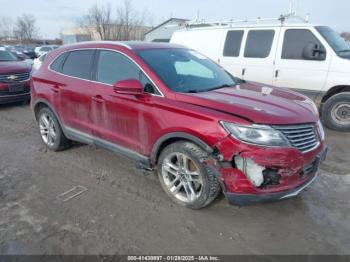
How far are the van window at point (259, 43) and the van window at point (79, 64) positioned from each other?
4.28m

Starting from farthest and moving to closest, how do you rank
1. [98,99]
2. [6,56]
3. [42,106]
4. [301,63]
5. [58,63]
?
[6,56]
[301,63]
[42,106]
[58,63]
[98,99]

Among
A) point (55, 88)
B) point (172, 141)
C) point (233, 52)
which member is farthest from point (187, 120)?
point (233, 52)

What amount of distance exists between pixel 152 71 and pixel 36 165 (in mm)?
2422

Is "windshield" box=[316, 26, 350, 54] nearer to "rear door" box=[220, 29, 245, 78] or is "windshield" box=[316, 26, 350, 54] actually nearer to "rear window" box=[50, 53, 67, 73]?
"rear door" box=[220, 29, 245, 78]

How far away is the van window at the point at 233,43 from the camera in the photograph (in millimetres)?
7508

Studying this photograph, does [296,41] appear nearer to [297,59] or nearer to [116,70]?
[297,59]

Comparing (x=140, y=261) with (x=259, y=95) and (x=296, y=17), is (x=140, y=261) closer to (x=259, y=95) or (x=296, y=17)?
(x=259, y=95)

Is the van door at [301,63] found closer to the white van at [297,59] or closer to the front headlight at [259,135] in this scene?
the white van at [297,59]

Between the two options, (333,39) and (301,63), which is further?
(301,63)

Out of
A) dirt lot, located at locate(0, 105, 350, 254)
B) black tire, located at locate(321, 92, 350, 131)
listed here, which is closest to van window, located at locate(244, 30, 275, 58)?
black tire, located at locate(321, 92, 350, 131)

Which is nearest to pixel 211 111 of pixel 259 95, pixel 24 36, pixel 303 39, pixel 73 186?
pixel 259 95

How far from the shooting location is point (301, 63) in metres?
6.52

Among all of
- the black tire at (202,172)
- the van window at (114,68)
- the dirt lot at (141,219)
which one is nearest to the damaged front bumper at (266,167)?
the black tire at (202,172)

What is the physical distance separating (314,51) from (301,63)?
1.19 feet
